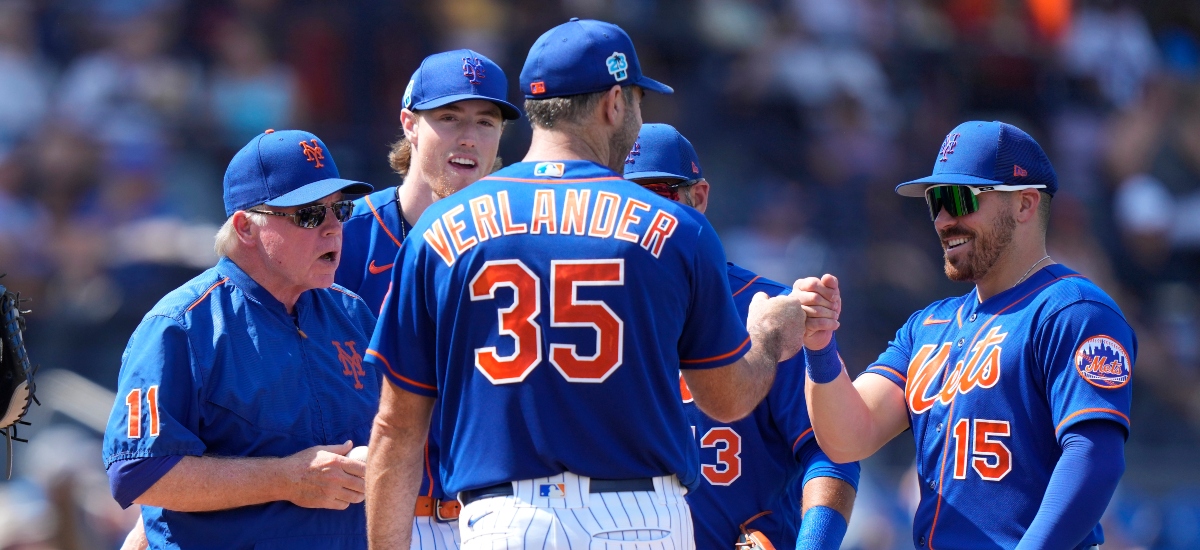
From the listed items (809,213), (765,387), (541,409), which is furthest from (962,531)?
(809,213)

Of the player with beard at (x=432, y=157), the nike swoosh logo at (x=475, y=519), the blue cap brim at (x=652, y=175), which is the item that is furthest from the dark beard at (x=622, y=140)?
the player with beard at (x=432, y=157)

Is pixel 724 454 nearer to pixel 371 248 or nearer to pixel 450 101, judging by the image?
pixel 371 248

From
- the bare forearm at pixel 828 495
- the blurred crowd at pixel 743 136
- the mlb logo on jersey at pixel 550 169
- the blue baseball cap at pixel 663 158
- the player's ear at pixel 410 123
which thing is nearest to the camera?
the mlb logo on jersey at pixel 550 169

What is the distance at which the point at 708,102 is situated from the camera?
1080 cm

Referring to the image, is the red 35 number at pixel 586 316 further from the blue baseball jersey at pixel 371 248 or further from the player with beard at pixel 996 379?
the blue baseball jersey at pixel 371 248

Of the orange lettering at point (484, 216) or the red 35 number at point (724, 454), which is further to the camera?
the red 35 number at point (724, 454)

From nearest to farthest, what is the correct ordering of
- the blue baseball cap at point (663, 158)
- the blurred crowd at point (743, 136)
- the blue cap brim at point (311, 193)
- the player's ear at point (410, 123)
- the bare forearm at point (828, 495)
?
the blue cap brim at point (311, 193) → the bare forearm at point (828, 495) → the blue baseball cap at point (663, 158) → the player's ear at point (410, 123) → the blurred crowd at point (743, 136)

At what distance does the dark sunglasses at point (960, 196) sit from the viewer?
3791 millimetres

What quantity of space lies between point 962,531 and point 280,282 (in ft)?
6.51

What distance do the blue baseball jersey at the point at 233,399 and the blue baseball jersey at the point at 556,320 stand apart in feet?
1.90

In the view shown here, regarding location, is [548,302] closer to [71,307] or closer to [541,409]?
[541,409]

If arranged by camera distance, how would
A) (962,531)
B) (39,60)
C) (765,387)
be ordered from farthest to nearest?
(39,60) → (962,531) → (765,387)

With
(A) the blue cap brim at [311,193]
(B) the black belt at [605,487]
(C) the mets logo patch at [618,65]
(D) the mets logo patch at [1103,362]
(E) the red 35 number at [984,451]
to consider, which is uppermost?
(C) the mets logo patch at [618,65]

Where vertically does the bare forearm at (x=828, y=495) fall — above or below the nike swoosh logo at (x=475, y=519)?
below
